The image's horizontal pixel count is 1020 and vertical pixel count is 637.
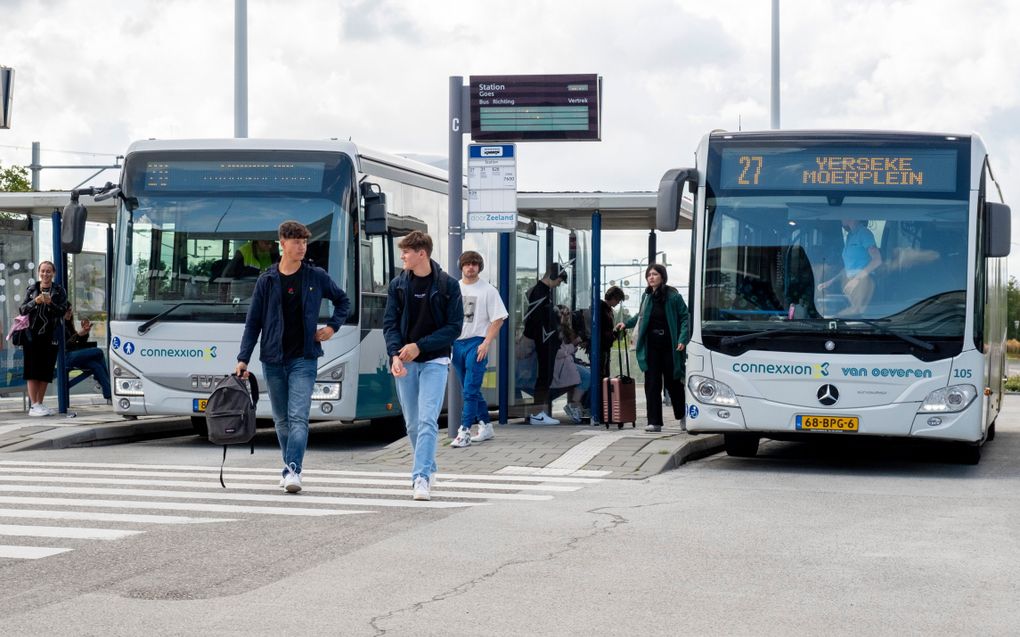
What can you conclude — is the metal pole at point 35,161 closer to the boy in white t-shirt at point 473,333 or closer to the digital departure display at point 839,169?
the boy in white t-shirt at point 473,333

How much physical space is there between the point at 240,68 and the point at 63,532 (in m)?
15.8

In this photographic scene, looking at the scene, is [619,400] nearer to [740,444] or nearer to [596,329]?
[596,329]

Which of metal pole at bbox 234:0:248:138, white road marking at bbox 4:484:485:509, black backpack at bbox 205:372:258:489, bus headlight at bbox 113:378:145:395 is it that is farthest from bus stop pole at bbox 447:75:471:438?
metal pole at bbox 234:0:248:138

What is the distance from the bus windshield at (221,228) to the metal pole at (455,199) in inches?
37.4

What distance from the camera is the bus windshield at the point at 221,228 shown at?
1454cm

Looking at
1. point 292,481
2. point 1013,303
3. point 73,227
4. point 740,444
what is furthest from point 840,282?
point 1013,303

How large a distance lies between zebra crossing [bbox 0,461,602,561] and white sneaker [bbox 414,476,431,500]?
0.07m

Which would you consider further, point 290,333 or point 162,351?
point 162,351

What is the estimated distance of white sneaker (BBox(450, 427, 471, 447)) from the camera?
13906 millimetres

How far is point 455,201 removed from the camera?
1457 centimetres

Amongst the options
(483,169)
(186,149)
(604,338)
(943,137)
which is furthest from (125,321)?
(943,137)

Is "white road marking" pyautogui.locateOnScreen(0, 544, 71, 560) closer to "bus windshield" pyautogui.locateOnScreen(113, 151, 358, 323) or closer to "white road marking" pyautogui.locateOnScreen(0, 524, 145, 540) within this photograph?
"white road marking" pyautogui.locateOnScreen(0, 524, 145, 540)

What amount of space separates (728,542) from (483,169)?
6.92 m

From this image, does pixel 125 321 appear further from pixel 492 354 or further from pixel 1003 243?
pixel 1003 243
